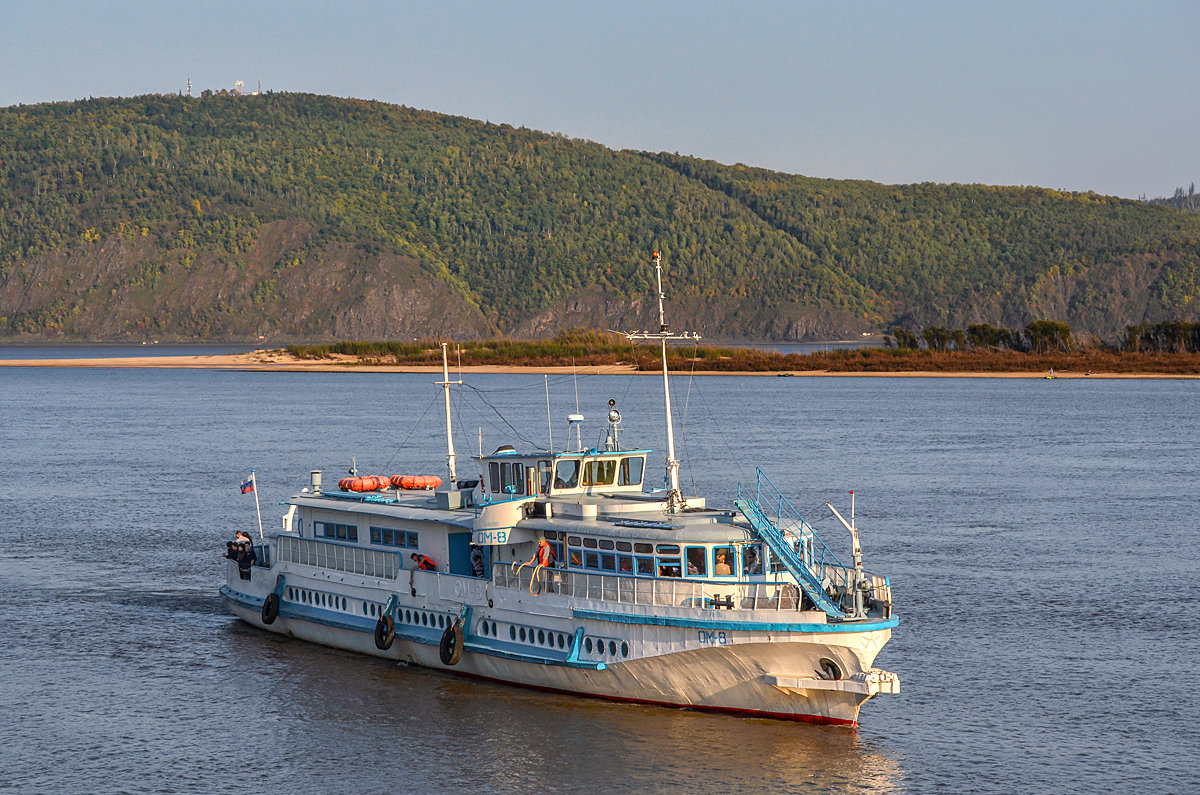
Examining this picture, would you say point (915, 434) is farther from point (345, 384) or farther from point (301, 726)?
point (345, 384)

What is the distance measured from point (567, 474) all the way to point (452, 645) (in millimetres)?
5438

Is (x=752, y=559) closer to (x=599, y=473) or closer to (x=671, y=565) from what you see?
(x=671, y=565)

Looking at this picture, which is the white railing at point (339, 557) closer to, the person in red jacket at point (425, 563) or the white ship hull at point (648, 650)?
the white ship hull at point (648, 650)

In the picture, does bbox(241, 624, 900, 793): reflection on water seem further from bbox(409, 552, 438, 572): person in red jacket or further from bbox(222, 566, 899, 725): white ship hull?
bbox(409, 552, 438, 572): person in red jacket

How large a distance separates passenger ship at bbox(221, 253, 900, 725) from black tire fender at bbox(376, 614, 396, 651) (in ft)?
0.15

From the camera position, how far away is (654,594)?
3244 centimetres

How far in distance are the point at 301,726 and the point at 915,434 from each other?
7302 cm

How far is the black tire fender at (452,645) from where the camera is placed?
35.6 m

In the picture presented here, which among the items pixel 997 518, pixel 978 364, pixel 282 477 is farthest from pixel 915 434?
pixel 978 364

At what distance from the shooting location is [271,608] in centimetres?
4209

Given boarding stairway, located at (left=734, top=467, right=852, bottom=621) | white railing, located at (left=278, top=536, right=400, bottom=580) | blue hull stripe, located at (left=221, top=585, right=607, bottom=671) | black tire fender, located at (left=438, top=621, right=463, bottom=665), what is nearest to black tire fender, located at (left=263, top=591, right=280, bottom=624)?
blue hull stripe, located at (left=221, top=585, right=607, bottom=671)

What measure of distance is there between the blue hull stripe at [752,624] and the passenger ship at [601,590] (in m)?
0.04

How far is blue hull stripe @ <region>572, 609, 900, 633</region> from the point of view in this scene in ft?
100

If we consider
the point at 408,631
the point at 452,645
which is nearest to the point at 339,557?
the point at 408,631
